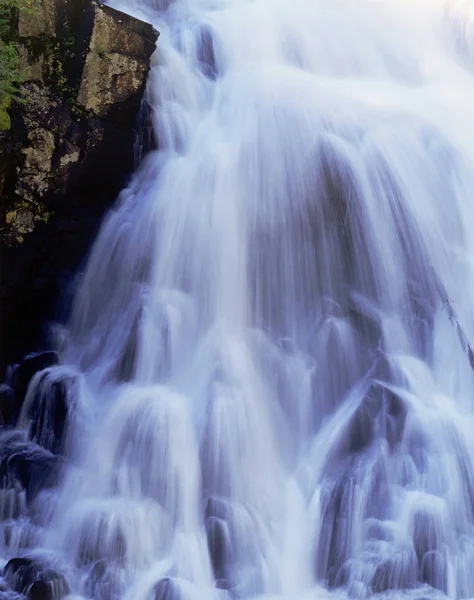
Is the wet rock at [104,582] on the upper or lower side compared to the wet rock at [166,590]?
upper

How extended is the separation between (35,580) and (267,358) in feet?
11.0

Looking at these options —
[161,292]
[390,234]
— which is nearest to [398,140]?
[390,234]

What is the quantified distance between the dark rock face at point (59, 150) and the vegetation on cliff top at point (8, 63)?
133 mm

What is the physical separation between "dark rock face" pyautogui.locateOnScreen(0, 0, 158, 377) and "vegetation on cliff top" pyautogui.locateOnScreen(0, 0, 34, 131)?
0.13 metres

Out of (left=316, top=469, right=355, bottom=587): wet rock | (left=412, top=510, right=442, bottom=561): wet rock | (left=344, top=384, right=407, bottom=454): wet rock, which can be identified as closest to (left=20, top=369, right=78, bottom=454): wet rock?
(left=316, top=469, right=355, bottom=587): wet rock

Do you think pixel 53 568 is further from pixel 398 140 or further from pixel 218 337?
pixel 398 140

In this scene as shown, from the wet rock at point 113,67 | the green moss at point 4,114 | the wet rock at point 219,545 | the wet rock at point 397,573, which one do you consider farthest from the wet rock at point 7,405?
the wet rock at point 397,573

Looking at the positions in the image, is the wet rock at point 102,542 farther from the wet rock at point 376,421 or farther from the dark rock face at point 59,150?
the dark rock face at point 59,150

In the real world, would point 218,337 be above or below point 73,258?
below

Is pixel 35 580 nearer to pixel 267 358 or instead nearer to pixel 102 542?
pixel 102 542

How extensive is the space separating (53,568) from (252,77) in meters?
7.96

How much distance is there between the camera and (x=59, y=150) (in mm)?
9562

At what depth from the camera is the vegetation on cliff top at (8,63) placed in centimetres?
894

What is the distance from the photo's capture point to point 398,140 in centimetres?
1054
